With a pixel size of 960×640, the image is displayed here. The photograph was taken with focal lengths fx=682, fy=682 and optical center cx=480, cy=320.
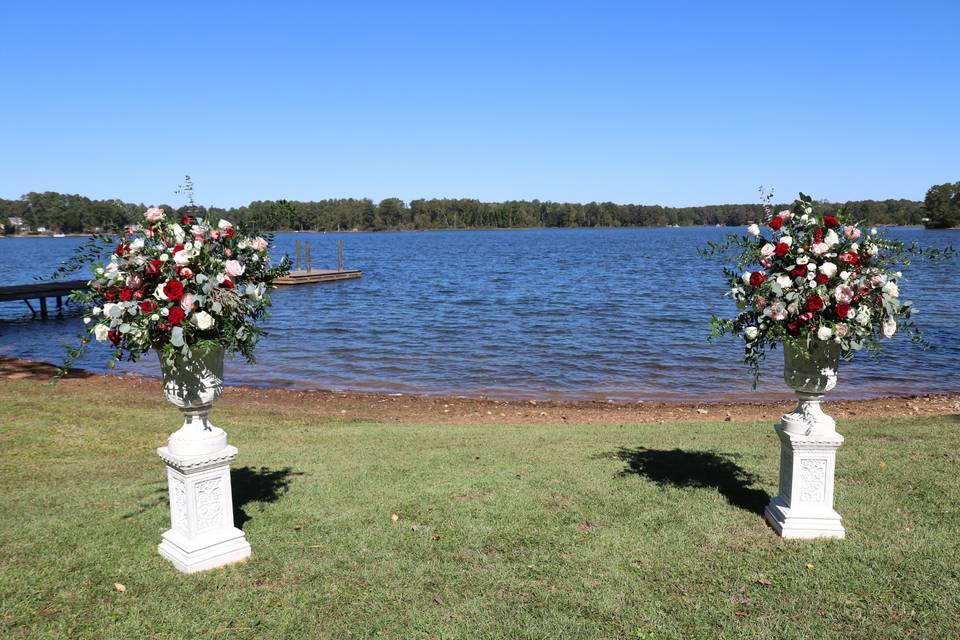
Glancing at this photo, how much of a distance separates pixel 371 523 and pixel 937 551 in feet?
15.4

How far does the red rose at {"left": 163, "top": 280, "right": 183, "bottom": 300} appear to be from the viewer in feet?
15.2

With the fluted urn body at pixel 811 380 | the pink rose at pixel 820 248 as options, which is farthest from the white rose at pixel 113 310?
the pink rose at pixel 820 248

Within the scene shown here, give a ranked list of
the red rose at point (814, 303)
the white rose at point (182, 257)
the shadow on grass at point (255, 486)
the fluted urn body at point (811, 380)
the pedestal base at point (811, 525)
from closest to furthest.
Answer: the white rose at point (182, 257) → the red rose at point (814, 303) → the fluted urn body at point (811, 380) → the pedestal base at point (811, 525) → the shadow on grass at point (255, 486)

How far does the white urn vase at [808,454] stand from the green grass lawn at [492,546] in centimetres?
17

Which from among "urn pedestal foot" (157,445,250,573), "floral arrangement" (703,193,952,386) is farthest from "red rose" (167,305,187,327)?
"floral arrangement" (703,193,952,386)

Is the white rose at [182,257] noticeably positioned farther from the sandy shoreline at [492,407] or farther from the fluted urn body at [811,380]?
the sandy shoreline at [492,407]

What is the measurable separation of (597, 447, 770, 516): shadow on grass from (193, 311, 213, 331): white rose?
4.78 m

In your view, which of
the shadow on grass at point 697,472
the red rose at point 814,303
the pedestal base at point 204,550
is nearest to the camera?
the red rose at point 814,303

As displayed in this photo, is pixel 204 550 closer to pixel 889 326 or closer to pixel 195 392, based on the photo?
pixel 195 392

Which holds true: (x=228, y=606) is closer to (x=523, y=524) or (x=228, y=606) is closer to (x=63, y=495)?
(x=523, y=524)

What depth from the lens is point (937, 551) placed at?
5.43 m

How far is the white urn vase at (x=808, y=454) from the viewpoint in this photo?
557 cm

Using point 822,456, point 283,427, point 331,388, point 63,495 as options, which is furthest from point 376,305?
point 822,456

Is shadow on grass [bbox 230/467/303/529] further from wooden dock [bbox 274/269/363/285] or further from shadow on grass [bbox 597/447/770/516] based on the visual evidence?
wooden dock [bbox 274/269/363/285]
